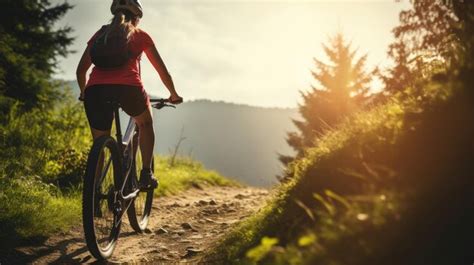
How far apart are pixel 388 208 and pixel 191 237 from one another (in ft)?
11.5

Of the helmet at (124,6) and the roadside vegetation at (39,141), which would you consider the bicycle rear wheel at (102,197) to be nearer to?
the roadside vegetation at (39,141)

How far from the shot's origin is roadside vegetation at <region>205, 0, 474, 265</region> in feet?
4.97

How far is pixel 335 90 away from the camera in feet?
73.3

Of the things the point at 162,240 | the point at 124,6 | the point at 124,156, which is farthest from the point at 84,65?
the point at 162,240

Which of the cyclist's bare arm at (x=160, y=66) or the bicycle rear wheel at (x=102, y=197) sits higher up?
the cyclist's bare arm at (x=160, y=66)

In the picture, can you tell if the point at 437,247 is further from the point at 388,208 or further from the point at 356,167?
the point at 356,167

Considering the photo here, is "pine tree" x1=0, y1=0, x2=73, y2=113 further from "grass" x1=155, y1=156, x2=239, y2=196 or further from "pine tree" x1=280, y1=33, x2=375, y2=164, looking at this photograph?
"pine tree" x1=280, y1=33, x2=375, y2=164

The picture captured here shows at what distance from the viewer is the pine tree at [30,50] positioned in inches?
405

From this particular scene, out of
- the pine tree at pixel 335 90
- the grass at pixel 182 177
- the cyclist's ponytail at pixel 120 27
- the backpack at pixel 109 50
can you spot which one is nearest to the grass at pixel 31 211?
the backpack at pixel 109 50

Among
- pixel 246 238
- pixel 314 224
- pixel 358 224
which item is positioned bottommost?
pixel 246 238

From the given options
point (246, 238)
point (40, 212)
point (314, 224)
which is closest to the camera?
point (314, 224)

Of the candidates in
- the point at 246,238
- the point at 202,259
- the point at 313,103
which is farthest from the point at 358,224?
the point at 313,103

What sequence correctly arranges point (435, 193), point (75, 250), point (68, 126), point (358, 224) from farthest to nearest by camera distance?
point (68, 126)
point (75, 250)
point (435, 193)
point (358, 224)

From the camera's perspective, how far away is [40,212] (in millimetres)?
4309
